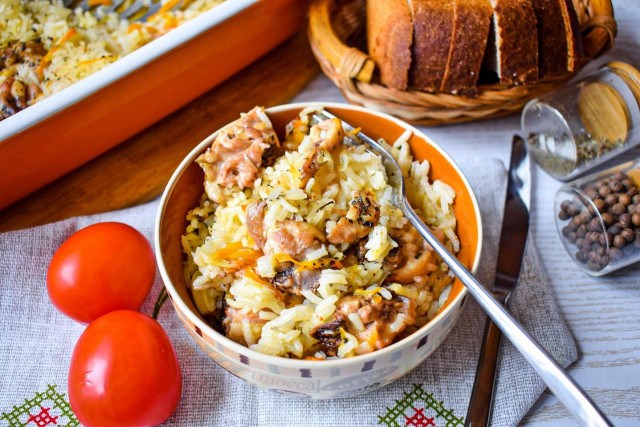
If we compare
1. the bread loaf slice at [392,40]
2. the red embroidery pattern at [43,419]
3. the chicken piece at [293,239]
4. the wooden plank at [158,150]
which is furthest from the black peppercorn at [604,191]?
the red embroidery pattern at [43,419]

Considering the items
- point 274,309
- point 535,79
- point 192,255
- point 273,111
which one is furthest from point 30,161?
point 535,79

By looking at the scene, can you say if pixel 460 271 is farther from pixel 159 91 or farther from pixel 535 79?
pixel 159 91

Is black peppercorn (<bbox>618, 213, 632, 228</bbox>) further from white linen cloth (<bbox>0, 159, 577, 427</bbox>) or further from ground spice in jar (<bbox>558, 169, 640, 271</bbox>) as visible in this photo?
white linen cloth (<bbox>0, 159, 577, 427</bbox>)

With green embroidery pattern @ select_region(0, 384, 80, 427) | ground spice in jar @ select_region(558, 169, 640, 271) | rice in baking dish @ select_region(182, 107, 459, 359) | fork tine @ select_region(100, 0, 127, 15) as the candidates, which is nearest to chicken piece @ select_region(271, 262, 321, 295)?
rice in baking dish @ select_region(182, 107, 459, 359)

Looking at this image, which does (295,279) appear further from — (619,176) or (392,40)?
(619,176)

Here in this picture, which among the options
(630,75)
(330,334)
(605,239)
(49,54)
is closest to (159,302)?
(330,334)

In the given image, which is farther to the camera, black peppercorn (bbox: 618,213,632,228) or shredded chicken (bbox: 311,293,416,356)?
black peppercorn (bbox: 618,213,632,228)
